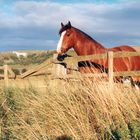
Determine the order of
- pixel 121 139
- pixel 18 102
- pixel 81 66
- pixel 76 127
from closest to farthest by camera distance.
Answer: pixel 121 139
pixel 76 127
pixel 18 102
pixel 81 66

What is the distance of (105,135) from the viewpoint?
22.5ft

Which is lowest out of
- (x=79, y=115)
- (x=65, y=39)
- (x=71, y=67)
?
(x=79, y=115)

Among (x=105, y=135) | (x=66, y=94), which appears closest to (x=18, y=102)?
(x=66, y=94)

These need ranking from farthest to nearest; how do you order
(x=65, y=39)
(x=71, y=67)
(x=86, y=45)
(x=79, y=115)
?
(x=86, y=45), (x=65, y=39), (x=71, y=67), (x=79, y=115)

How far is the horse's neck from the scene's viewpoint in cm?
1334

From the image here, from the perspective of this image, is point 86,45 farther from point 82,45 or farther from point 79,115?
point 79,115

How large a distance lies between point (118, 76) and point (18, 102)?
7.42 feet

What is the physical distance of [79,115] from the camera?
749cm

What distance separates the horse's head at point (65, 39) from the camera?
13.3 metres

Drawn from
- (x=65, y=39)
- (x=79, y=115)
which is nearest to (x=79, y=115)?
(x=79, y=115)

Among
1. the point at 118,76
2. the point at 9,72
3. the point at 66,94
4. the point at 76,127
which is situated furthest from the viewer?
the point at 9,72

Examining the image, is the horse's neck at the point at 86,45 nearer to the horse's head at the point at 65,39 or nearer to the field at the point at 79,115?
the horse's head at the point at 65,39

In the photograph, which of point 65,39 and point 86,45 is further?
point 86,45

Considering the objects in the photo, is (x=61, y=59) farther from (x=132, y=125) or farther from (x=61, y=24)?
(x=132, y=125)
